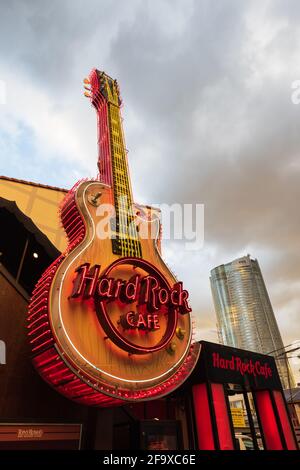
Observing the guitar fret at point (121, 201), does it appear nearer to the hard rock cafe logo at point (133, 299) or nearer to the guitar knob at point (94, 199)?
the hard rock cafe logo at point (133, 299)

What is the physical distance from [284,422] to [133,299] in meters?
10.3

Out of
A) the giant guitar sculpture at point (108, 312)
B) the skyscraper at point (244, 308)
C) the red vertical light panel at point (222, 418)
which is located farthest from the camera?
the skyscraper at point (244, 308)

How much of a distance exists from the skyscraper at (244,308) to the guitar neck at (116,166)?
111529 millimetres

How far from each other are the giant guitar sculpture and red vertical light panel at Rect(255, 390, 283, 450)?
627cm

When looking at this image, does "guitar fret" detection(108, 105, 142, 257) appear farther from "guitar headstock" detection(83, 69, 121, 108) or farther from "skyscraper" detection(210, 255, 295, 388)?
"skyscraper" detection(210, 255, 295, 388)

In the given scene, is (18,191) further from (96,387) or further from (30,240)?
(96,387)

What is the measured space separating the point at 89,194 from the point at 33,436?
816cm

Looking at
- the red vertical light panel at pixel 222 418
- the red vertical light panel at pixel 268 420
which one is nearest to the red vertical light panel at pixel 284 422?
the red vertical light panel at pixel 268 420

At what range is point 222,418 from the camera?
36.9ft

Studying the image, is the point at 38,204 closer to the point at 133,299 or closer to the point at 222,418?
the point at 133,299

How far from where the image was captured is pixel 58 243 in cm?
1650

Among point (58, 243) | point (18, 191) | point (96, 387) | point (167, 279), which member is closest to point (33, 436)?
point (96, 387)

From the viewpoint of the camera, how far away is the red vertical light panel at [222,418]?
10.7 m
